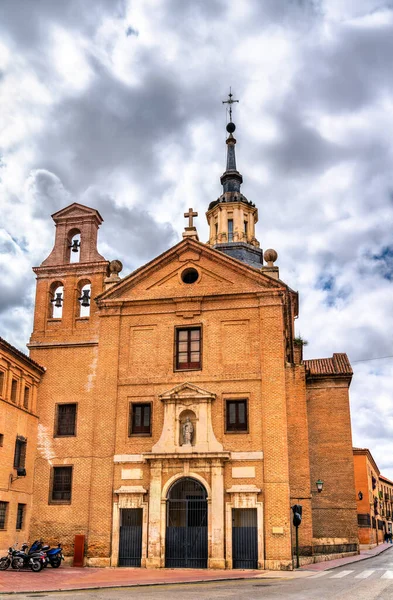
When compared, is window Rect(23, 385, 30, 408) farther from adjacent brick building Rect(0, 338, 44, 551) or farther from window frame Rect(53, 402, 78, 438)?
window frame Rect(53, 402, 78, 438)

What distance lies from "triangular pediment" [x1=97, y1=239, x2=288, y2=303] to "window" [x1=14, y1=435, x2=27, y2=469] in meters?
7.00

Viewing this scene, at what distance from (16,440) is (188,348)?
318 inches

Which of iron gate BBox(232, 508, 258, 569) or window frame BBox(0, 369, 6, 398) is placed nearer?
iron gate BBox(232, 508, 258, 569)

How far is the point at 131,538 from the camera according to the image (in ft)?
85.9

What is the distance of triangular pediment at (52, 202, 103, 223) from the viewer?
31.9 meters

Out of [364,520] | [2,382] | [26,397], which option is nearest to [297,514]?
[26,397]

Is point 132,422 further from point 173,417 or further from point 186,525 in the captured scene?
point 186,525

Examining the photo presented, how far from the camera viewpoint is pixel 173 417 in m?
27.2

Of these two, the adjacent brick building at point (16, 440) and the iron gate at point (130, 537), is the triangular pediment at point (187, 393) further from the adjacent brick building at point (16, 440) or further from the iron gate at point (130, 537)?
the adjacent brick building at point (16, 440)

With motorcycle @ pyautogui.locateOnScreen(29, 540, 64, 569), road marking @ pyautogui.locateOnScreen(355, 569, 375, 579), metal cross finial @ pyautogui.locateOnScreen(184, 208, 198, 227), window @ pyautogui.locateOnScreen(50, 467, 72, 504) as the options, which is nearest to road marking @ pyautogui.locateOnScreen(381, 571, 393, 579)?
road marking @ pyautogui.locateOnScreen(355, 569, 375, 579)

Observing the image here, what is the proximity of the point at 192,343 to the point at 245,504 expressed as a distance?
7124 mm

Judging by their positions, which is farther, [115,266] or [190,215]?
[190,215]

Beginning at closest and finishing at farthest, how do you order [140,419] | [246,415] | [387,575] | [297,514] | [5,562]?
[387,575], [5,562], [297,514], [246,415], [140,419]

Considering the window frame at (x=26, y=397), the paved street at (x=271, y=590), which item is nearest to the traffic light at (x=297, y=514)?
the paved street at (x=271, y=590)
